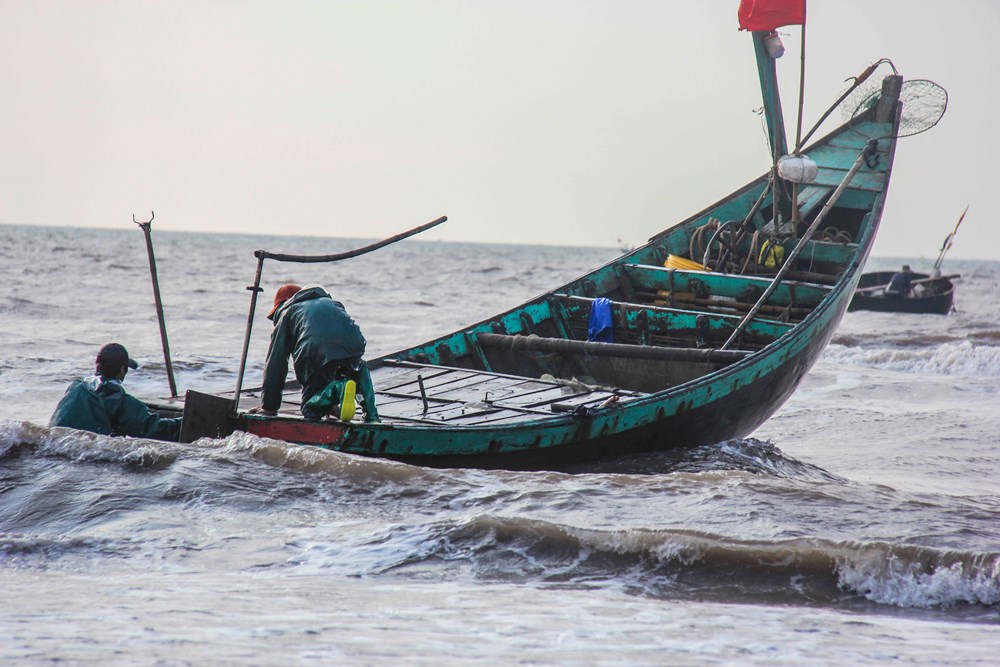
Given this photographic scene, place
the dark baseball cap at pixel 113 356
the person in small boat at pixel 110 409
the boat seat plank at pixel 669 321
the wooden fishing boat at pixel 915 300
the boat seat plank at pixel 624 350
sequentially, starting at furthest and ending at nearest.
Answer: the wooden fishing boat at pixel 915 300 → the boat seat plank at pixel 669 321 → the boat seat plank at pixel 624 350 → the person in small boat at pixel 110 409 → the dark baseball cap at pixel 113 356

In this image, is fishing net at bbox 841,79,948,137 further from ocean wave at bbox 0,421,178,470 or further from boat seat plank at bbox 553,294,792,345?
ocean wave at bbox 0,421,178,470

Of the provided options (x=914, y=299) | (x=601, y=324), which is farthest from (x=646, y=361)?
(x=914, y=299)

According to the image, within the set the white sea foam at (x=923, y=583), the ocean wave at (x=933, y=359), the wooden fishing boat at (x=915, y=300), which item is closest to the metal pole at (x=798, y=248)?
the white sea foam at (x=923, y=583)

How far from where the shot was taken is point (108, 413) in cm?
761

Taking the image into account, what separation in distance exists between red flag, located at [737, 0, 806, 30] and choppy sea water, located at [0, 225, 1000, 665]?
478cm

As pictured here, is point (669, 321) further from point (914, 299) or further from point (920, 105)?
point (914, 299)

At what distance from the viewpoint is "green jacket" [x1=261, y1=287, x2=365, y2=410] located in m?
7.19

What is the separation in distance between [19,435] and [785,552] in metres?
5.72

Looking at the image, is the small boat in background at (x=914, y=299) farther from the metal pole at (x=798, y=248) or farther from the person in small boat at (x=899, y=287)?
the metal pole at (x=798, y=248)

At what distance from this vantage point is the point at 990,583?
583 centimetres

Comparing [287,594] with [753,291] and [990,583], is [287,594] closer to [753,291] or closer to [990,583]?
[990,583]

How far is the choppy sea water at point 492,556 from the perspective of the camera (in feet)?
15.5

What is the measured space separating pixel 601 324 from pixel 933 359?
35.6 feet

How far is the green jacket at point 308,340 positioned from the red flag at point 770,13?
6.96 meters
